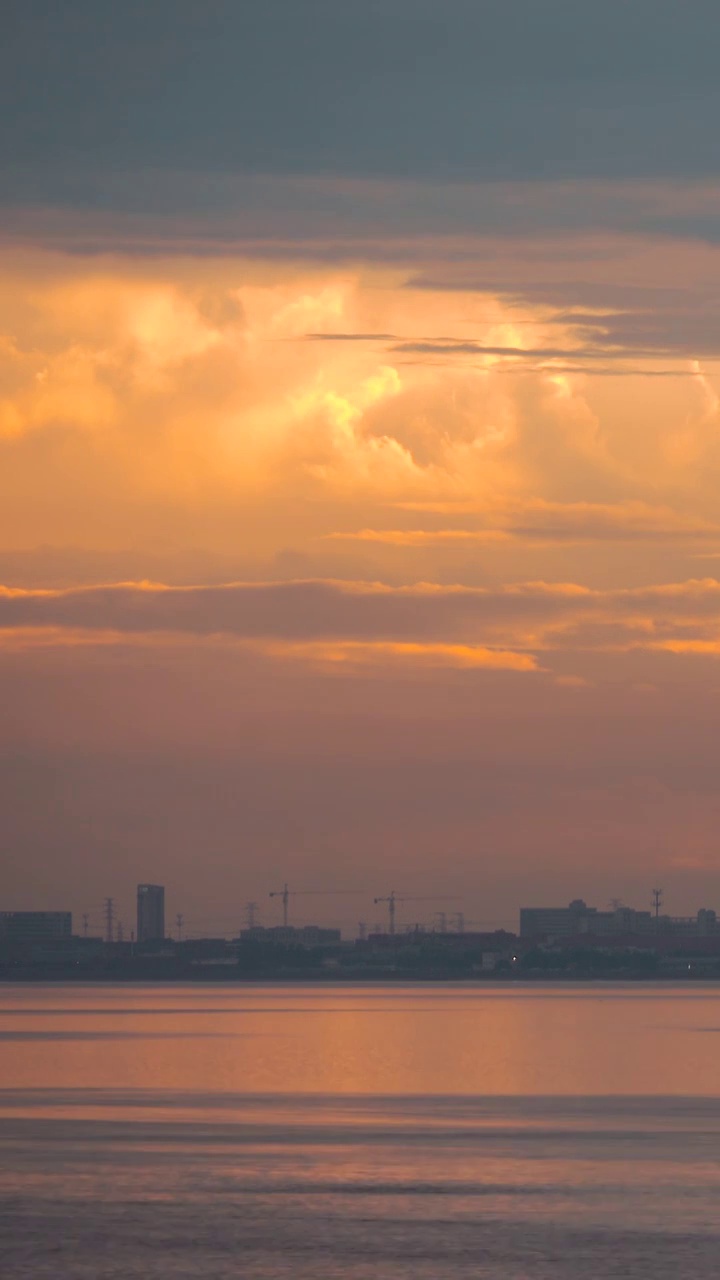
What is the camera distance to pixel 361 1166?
53.6 metres

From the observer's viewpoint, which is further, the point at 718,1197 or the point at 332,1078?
the point at 332,1078

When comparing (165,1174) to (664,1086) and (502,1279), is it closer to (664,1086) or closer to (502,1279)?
(502,1279)

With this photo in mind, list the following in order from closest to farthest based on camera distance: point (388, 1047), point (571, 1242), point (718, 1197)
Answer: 1. point (571, 1242)
2. point (718, 1197)
3. point (388, 1047)

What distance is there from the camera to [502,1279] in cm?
3862

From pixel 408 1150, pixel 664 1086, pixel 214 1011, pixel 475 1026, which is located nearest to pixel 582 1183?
pixel 408 1150

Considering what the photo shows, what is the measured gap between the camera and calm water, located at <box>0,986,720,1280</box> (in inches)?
1608

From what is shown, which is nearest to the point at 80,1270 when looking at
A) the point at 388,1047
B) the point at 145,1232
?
the point at 145,1232

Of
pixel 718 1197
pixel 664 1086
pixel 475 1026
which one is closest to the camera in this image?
pixel 718 1197

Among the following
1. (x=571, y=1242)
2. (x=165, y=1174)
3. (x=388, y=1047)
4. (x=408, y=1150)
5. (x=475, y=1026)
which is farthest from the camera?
(x=475, y=1026)

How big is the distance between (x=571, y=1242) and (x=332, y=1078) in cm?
4510

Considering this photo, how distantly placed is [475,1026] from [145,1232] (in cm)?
10483

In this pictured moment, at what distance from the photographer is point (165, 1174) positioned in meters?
51.7

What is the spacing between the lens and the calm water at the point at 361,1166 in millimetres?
40844

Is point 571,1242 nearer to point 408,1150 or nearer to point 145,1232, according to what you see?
point 145,1232
